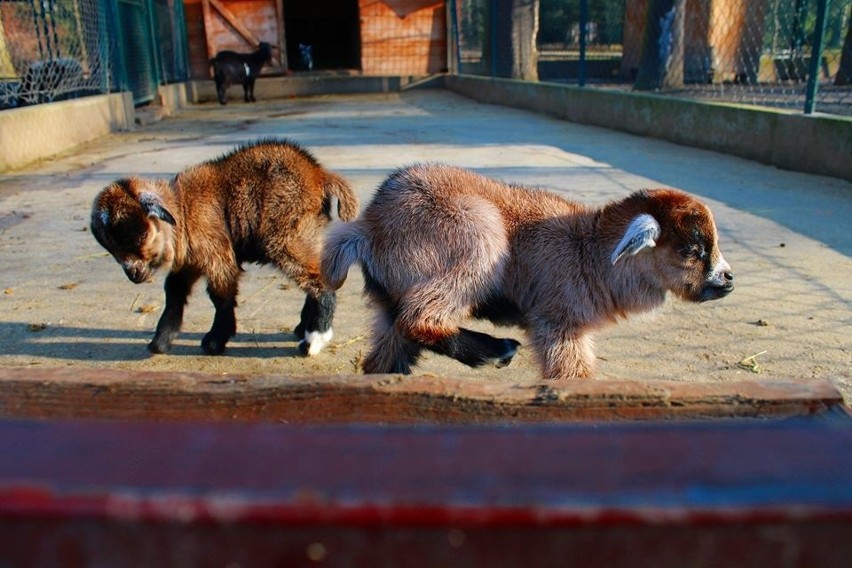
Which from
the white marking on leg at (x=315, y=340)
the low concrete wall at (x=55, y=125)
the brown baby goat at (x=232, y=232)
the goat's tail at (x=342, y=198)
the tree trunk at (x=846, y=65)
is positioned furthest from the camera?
the tree trunk at (x=846, y=65)

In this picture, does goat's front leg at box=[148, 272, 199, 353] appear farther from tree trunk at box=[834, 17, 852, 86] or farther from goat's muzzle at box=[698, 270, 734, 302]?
tree trunk at box=[834, 17, 852, 86]

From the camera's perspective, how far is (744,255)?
4832 millimetres

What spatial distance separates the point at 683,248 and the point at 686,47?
15.2m

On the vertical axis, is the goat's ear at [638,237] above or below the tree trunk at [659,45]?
below

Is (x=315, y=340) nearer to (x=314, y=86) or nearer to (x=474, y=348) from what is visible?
(x=474, y=348)

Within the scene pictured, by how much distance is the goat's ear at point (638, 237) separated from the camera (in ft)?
9.12

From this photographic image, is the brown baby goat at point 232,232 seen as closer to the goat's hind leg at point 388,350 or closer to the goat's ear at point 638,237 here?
the goat's hind leg at point 388,350

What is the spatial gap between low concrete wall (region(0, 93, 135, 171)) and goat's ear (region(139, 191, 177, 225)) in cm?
601

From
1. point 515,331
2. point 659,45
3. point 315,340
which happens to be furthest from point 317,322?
point 659,45

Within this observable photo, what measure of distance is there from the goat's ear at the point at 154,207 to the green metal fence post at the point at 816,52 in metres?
6.46

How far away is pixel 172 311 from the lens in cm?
380

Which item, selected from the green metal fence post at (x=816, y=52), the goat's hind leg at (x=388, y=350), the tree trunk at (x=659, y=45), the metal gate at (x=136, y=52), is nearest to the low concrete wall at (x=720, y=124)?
the green metal fence post at (x=816, y=52)

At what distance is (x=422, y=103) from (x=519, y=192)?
14.6 m

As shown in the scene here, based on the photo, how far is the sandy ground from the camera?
3.55 m
